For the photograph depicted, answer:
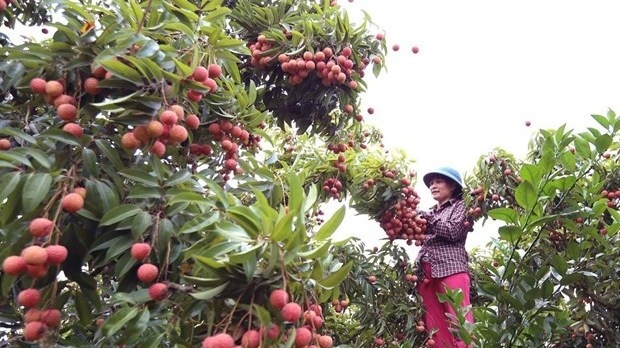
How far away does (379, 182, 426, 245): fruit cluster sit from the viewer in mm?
3445

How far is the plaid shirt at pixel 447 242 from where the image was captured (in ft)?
10.7

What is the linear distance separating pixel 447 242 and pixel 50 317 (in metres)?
2.66

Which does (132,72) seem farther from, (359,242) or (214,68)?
(359,242)

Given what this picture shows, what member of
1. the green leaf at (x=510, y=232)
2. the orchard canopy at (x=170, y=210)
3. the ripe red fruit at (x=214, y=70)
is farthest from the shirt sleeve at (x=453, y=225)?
the ripe red fruit at (x=214, y=70)

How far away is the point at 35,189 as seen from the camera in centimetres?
108

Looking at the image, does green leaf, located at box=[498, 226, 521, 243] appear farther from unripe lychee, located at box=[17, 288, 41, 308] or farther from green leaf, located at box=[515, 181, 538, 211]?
unripe lychee, located at box=[17, 288, 41, 308]

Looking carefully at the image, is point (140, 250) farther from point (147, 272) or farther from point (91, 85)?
point (91, 85)

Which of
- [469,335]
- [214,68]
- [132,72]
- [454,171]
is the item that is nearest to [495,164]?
[454,171]

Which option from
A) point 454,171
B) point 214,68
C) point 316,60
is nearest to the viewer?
point 214,68

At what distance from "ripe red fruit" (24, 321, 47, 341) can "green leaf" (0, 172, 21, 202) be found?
24cm

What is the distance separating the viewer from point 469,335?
159 cm

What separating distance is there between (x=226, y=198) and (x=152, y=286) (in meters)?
0.21

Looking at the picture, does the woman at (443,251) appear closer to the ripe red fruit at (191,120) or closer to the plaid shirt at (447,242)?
the plaid shirt at (447,242)

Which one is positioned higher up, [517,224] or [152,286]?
[517,224]
